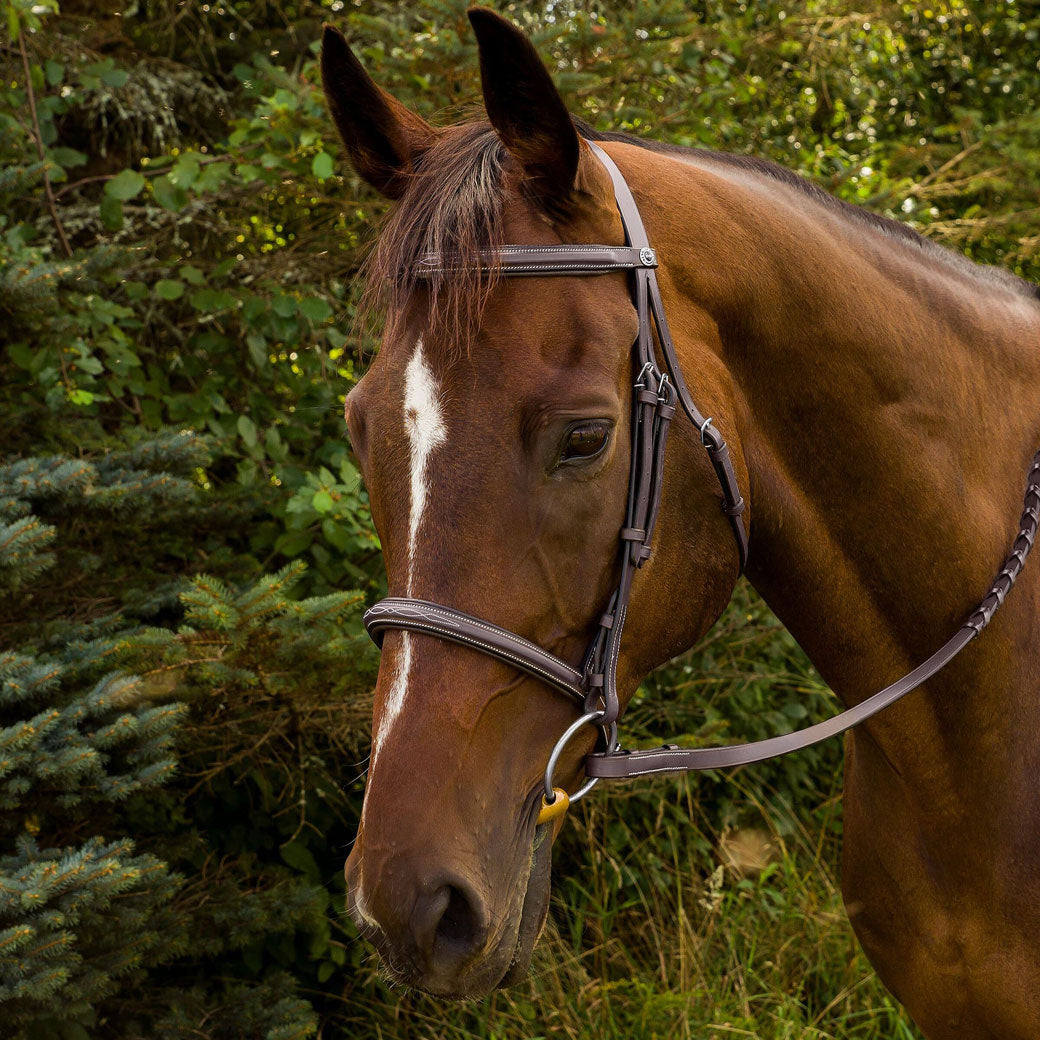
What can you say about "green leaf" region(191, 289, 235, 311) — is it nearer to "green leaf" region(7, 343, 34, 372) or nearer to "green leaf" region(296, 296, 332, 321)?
"green leaf" region(296, 296, 332, 321)

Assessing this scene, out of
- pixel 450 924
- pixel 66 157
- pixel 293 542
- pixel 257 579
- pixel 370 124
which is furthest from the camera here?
pixel 66 157

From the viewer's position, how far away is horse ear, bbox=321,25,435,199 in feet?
5.64

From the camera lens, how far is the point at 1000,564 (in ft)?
6.25

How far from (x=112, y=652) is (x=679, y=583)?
178cm

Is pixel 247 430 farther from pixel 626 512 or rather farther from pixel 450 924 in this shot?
pixel 450 924

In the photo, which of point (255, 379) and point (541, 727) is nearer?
point (541, 727)

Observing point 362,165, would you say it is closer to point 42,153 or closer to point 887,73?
point 42,153

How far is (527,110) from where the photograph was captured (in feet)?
4.92

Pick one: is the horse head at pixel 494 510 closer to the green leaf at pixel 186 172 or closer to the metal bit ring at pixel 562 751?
the metal bit ring at pixel 562 751

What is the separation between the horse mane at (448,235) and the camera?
148cm

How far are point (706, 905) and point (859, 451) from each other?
8.39ft

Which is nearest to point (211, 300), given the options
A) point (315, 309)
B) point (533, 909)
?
point (315, 309)

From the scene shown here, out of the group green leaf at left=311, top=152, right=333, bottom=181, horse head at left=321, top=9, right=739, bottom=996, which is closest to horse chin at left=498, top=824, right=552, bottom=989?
horse head at left=321, top=9, right=739, bottom=996

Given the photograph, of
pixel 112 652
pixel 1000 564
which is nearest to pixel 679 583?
pixel 1000 564
